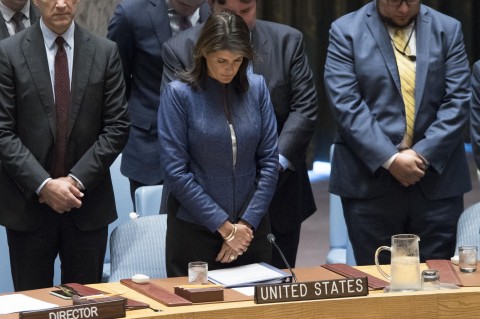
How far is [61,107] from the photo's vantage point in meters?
4.37

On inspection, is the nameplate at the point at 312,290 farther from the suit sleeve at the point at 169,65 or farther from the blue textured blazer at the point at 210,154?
the suit sleeve at the point at 169,65

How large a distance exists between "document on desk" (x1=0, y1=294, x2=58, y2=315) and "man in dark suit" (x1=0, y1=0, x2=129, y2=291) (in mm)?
792

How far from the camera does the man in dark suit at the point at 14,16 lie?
4.86m

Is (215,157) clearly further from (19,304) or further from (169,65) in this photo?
(19,304)

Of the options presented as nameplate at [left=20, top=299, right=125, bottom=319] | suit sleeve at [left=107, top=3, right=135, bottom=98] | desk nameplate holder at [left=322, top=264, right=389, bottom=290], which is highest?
suit sleeve at [left=107, top=3, right=135, bottom=98]

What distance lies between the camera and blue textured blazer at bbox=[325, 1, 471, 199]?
459 centimetres

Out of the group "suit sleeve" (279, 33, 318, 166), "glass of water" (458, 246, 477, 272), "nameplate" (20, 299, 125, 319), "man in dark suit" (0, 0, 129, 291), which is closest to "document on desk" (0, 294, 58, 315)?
"nameplate" (20, 299, 125, 319)

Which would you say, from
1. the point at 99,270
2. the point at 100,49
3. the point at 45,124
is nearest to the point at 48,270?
the point at 99,270

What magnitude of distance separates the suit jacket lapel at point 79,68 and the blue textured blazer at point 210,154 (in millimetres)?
447

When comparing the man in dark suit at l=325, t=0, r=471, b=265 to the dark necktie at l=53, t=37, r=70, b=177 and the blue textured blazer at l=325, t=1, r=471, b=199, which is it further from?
the dark necktie at l=53, t=37, r=70, b=177

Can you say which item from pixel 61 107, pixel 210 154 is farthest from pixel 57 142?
pixel 210 154

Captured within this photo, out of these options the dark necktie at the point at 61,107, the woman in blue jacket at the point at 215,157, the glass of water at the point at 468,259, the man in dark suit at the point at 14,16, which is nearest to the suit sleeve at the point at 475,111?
the glass of water at the point at 468,259

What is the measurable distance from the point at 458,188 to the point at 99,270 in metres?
1.46

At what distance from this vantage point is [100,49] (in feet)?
14.6
